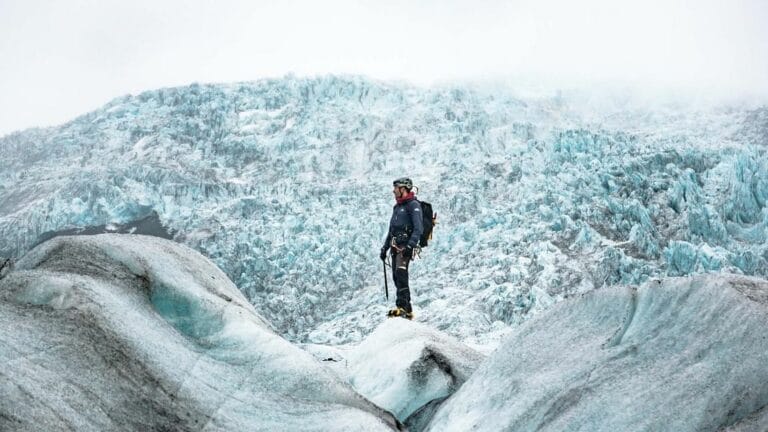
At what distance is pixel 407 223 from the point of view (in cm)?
931

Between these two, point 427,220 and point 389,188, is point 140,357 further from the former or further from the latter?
point 389,188

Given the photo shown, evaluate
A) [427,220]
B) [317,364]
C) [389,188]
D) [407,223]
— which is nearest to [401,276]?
[407,223]

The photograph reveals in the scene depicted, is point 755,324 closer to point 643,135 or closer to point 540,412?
point 540,412

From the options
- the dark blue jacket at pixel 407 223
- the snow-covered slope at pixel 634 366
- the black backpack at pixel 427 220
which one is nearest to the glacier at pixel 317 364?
the snow-covered slope at pixel 634 366

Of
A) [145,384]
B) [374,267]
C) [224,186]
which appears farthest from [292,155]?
[145,384]

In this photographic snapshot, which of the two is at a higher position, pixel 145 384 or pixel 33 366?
pixel 33 366

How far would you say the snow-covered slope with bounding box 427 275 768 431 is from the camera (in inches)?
132

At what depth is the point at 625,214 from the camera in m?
32.4

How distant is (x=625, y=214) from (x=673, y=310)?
30.0 metres

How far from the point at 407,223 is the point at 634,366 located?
18.2 ft

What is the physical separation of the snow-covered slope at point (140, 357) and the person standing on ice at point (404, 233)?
3.54 m

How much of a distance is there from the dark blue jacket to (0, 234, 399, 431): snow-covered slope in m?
3.65

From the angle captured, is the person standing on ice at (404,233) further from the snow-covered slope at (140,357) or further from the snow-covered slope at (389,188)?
the snow-covered slope at (389,188)

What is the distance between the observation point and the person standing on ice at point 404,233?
30.1 ft
